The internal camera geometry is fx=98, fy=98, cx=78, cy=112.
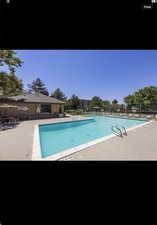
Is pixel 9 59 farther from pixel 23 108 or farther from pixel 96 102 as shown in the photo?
pixel 96 102

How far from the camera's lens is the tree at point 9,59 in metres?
7.88

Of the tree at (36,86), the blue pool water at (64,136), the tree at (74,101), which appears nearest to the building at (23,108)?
the blue pool water at (64,136)

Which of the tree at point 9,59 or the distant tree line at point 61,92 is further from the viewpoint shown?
the distant tree line at point 61,92

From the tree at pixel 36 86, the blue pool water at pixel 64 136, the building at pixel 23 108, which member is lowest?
the blue pool water at pixel 64 136

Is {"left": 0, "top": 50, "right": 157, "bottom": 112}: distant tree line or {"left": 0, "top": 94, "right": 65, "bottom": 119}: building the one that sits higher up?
{"left": 0, "top": 50, "right": 157, "bottom": 112}: distant tree line

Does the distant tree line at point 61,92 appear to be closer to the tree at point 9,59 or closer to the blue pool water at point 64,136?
the tree at point 9,59

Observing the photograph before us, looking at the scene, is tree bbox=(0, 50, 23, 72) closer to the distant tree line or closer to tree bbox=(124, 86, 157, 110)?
the distant tree line

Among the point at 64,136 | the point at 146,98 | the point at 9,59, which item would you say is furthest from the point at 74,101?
the point at 64,136

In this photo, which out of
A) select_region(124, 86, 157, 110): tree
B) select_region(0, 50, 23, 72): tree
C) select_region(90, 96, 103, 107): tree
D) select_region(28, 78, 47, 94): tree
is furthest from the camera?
select_region(28, 78, 47, 94): tree

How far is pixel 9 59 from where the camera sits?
8.21m

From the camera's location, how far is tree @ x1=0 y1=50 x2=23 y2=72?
7.88m

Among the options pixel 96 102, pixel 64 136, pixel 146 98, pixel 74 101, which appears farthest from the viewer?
pixel 96 102

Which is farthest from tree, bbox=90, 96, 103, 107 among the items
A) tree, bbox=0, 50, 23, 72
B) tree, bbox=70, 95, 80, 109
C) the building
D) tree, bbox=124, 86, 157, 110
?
tree, bbox=0, 50, 23, 72
